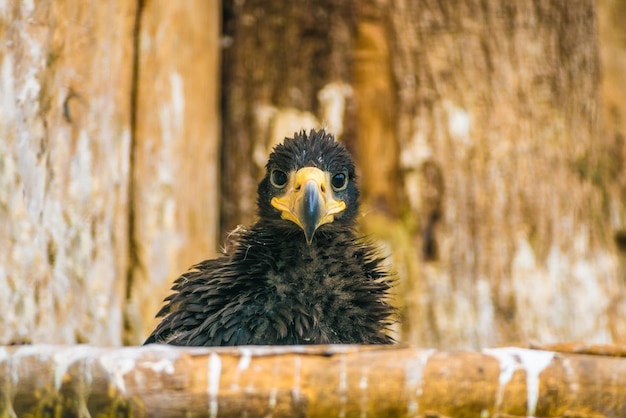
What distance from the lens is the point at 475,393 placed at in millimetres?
2939

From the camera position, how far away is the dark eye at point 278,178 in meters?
4.30

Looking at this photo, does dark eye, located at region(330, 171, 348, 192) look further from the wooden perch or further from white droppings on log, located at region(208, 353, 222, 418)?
white droppings on log, located at region(208, 353, 222, 418)

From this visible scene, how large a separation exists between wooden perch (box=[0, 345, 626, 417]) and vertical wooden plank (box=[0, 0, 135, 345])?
3.12 ft

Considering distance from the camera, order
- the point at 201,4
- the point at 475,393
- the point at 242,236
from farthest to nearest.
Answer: the point at 201,4
the point at 242,236
the point at 475,393

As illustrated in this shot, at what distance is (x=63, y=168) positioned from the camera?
4301mm

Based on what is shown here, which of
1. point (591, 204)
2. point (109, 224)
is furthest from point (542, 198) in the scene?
point (109, 224)

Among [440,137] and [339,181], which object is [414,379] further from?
[440,137]

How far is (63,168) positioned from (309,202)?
1.21 metres

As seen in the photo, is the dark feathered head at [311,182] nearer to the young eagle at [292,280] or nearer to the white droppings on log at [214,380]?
the young eagle at [292,280]

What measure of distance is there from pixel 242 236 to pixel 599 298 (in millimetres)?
3140

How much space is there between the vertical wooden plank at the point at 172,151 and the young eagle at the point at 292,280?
3.59 feet

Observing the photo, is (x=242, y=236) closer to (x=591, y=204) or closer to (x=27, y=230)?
(x=27, y=230)

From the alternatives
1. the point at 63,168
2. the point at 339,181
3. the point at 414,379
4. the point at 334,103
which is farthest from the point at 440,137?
the point at 414,379

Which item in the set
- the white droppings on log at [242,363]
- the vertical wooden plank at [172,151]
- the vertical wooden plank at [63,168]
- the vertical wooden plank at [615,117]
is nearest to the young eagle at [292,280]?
the vertical wooden plank at [63,168]
